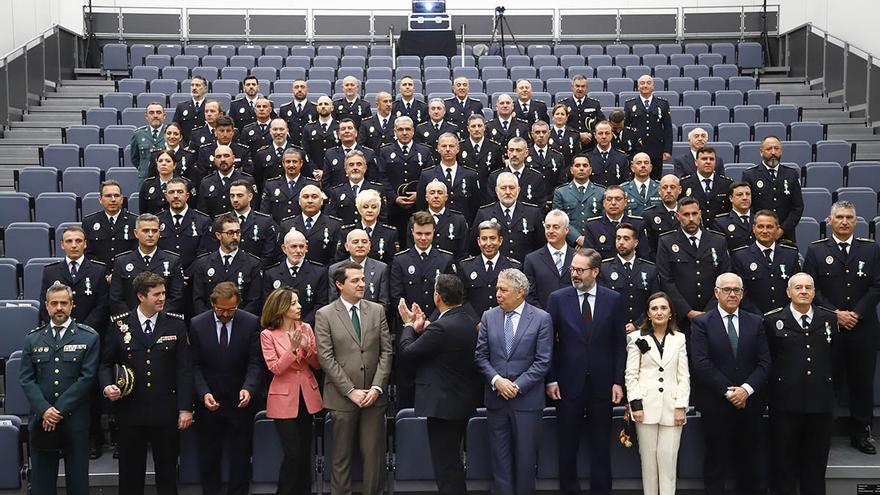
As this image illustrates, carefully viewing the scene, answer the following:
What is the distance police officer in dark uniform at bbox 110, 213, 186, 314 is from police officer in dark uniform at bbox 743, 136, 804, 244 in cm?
494

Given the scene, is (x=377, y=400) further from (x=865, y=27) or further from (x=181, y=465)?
(x=865, y=27)

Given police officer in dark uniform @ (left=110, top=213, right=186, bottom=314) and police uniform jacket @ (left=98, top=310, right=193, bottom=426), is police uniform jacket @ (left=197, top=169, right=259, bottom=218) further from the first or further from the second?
police uniform jacket @ (left=98, top=310, right=193, bottom=426)

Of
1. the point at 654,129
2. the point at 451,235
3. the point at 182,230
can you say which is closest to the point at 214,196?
the point at 182,230

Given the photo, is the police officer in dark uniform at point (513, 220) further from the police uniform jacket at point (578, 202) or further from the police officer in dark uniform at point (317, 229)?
the police officer in dark uniform at point (317, 229)

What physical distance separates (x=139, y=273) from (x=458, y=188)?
2807 mm

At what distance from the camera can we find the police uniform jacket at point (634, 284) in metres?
6.74

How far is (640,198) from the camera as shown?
26.2 feet

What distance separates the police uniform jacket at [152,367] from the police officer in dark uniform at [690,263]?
11.1 ft

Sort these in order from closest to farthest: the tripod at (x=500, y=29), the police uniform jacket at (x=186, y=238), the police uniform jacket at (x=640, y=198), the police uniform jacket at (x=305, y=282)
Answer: the police uniform jacket at (x=305, y=282)
the police uniform jacket at (x=186, y=238)
the police uniform jacket at (x=640, y=198)
the tripod at (x=500, y=29)

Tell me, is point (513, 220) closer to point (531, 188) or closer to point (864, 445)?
point (531, 188)

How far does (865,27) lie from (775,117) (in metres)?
2.14

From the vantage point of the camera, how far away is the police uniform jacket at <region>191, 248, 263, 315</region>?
268 inches

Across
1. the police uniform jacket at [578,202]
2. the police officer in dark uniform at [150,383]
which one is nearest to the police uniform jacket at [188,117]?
the police uniform jacket at [578,202]

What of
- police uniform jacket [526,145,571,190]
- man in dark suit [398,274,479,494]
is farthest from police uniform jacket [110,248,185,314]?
police uniform jacket [526,145,571,190]
